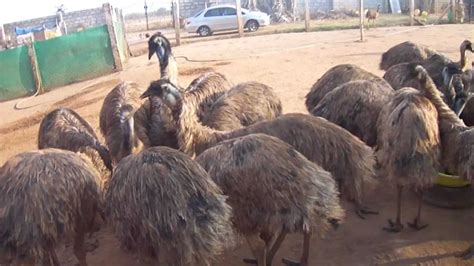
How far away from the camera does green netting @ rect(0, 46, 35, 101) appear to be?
1470 cm

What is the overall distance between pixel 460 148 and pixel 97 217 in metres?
3.41

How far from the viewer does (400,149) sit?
5.11m

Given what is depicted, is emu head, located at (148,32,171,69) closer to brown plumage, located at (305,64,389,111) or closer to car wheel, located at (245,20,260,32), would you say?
brown plumage, located at (305,64,389,111)

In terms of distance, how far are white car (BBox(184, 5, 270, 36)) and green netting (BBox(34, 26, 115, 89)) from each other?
39.5ft

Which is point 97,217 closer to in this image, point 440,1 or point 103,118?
point 103,118

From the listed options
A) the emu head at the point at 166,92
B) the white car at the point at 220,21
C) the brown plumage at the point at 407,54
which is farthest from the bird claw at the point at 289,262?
the white car at the point at 220,21

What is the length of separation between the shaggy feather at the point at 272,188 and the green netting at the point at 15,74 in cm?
1206

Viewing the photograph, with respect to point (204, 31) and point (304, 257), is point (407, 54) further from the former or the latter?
point (204, 31)

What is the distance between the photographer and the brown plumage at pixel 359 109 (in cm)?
613

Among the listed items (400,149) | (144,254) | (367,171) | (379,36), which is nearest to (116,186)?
(144,254)

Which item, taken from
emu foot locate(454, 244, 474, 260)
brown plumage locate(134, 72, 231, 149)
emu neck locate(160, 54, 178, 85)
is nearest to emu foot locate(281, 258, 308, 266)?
emu foot locate(454, 244, 474, 260)

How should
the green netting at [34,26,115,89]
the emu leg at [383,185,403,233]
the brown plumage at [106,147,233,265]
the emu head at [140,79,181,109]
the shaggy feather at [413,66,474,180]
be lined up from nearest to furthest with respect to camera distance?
1. the brown plumage at [106,147,233,265]
2. the shaggy feather at [413,66,474,180]
3. the emu leg at [383,185,403,233]
4. the emu head at [140,79,181,109]
5. the green netting at [34,26,115,89]

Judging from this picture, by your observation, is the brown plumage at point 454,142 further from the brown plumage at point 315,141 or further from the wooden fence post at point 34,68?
the wooden fence post at point 34,68

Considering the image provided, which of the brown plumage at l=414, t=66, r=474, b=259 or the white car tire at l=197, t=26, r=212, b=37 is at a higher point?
the white car tire at l=197, t=26, r=212, b=37
